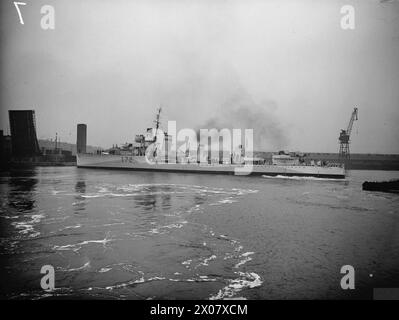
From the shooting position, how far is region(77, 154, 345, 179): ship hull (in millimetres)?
37406

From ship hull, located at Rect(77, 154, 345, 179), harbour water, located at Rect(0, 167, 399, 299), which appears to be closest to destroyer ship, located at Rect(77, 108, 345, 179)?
ship hull, located at Rect(77, 154, 345, 179)

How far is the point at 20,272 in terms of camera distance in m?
4.93

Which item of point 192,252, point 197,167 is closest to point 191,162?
point 197,167

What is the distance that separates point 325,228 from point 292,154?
117 ft

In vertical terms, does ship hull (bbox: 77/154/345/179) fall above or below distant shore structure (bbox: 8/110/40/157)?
below

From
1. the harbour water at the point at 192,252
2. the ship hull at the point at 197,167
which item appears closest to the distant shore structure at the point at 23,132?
the ship hull at the point at 197,167

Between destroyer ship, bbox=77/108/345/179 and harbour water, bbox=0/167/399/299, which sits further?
destroyer ship, bbox=77/108/345/179

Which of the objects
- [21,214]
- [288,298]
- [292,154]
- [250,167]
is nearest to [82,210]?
[21,214]

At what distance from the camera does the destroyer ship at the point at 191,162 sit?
3816 cm

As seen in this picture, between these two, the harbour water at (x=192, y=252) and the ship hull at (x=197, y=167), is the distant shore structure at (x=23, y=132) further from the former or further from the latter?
the harbour water at (x=192, y=252)

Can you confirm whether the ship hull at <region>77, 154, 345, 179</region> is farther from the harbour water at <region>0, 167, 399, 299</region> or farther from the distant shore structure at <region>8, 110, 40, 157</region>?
the harbour water at <region>0, 167, 399, 299</region>

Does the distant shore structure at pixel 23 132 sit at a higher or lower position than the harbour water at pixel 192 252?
higher
